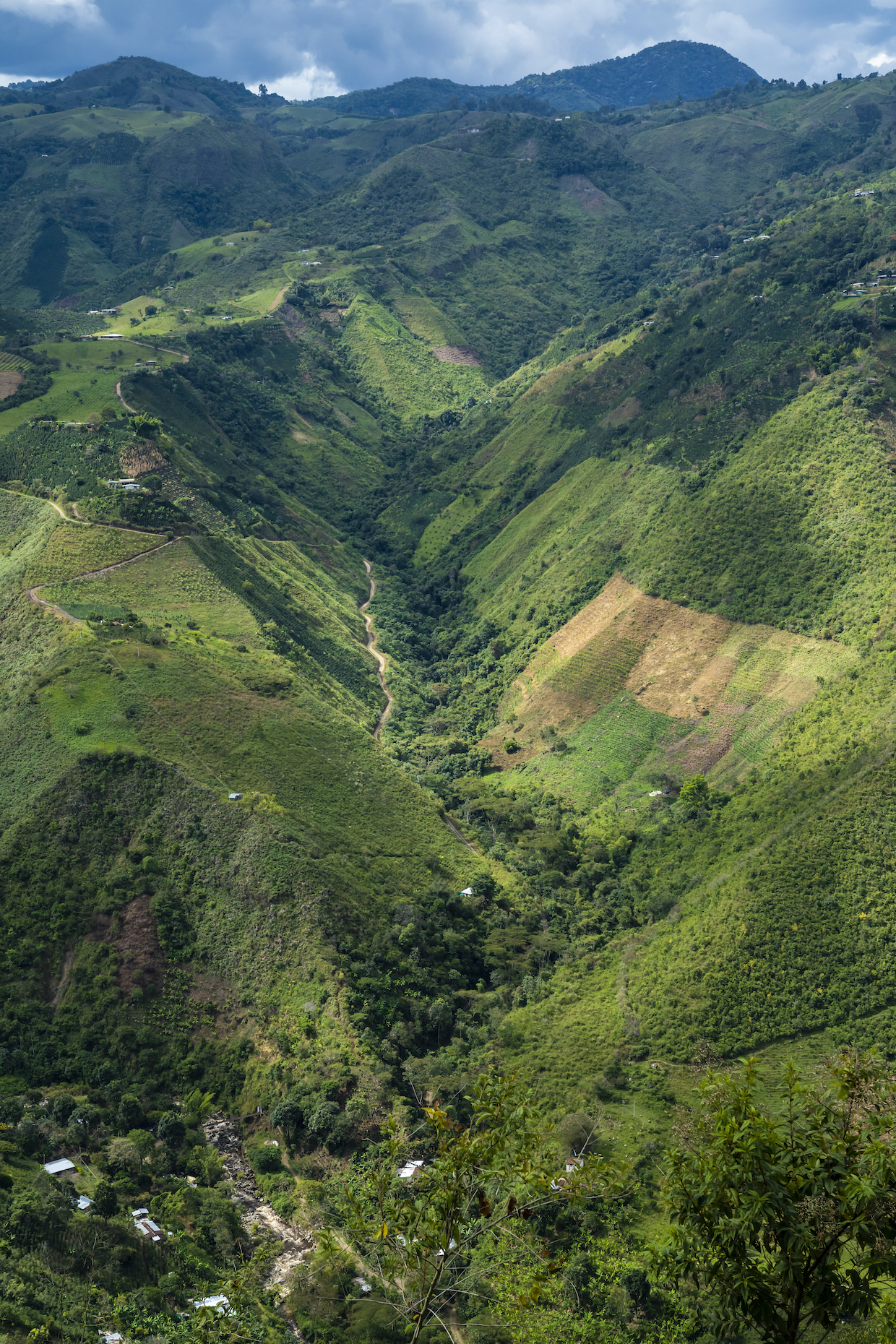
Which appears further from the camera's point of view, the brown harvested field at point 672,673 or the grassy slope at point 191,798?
the brown harvested field at point 672,673

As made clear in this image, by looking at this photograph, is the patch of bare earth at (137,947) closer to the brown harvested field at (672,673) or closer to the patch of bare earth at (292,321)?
the brown harvested field at (672,673)

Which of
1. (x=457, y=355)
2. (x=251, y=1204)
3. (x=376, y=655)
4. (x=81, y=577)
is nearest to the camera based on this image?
(x=251, y=1204)

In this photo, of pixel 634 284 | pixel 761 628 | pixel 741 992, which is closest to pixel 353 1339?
pixel 741 992

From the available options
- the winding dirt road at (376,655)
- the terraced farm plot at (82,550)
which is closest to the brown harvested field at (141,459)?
the terraced farm plot at (82,550)

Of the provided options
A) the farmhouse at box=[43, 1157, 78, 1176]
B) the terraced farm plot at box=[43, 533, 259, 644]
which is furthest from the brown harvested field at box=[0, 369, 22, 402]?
the farmhouse at box=[43, 1157, 78, 1176]

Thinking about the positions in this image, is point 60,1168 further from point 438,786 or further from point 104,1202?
point 438,786

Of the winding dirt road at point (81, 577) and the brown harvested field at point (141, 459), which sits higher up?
the brown harvested field at point (141, 459)

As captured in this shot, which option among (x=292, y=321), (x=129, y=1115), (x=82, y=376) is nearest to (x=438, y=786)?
(x=129, y=1115)
